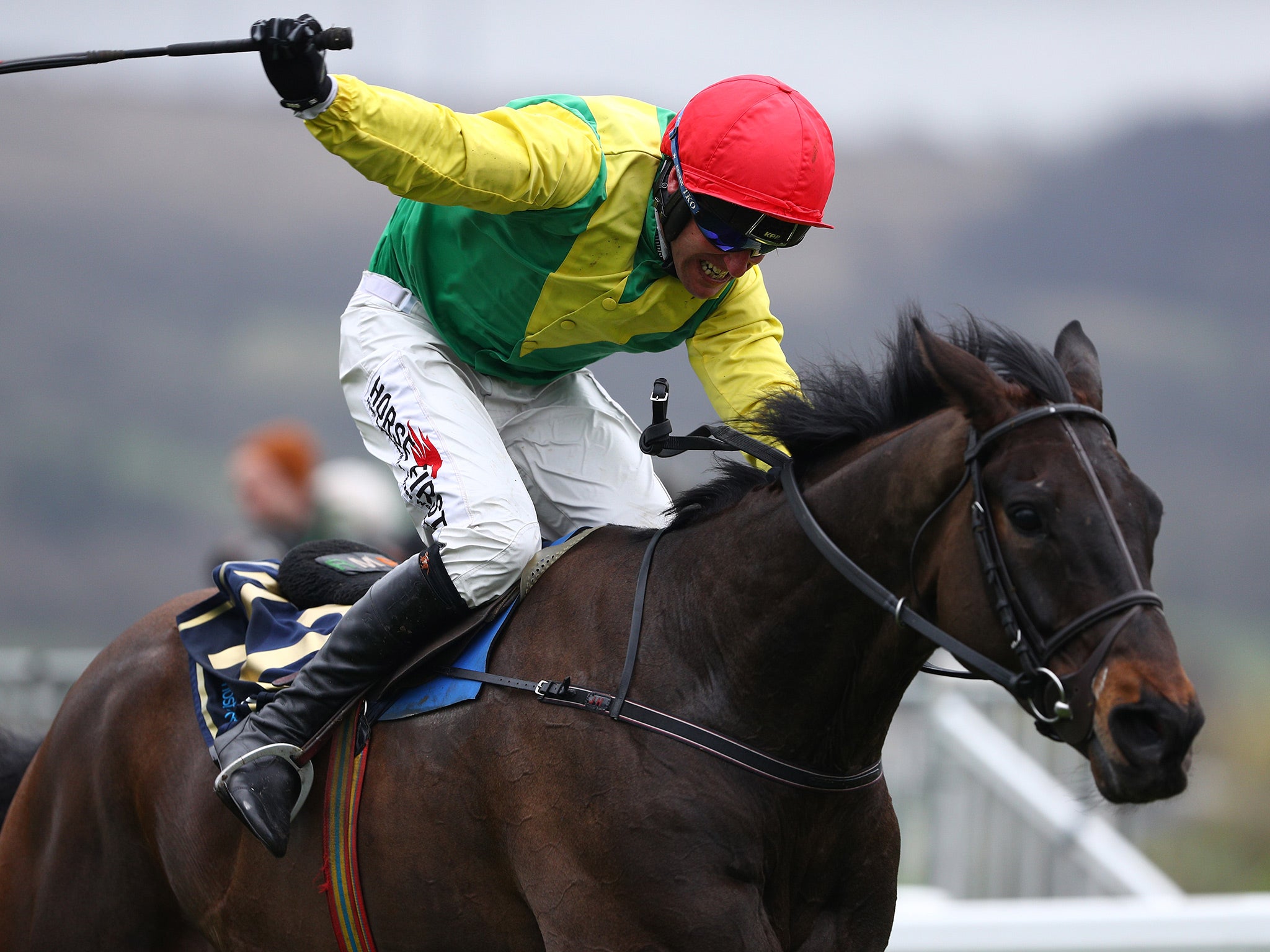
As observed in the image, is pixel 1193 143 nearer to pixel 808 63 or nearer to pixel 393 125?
pixel 808 63

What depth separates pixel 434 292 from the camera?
3.43m

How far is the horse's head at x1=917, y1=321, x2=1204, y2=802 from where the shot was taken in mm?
2160

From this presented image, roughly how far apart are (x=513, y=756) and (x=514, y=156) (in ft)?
4.08

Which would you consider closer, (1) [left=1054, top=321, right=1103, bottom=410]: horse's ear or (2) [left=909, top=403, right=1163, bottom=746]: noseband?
(2) [left=909, top=403, right=1163, bottom=746]: noseband

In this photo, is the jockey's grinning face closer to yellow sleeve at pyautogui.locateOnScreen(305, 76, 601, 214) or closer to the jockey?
the jockey

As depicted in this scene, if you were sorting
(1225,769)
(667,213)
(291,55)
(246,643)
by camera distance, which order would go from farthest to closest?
(1225,769), (246,643), (667,213), (291,55)

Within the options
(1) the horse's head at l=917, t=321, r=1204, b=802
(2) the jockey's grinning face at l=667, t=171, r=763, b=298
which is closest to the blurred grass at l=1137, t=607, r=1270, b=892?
(2) the jockey's grinning face at l=667, t=171, r=763, b=298

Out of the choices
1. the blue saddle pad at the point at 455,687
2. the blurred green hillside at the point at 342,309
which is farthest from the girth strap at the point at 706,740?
the blurred green hillside at the point at 342,309

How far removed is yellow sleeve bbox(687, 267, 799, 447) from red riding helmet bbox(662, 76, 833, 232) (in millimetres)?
563

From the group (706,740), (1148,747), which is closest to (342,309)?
(706,740)

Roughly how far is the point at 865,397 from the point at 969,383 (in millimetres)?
390

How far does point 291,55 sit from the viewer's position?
2543 millimetres

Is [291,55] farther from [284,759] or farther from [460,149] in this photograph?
[284,759]

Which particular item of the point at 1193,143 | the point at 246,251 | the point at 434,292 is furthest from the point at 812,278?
the point at 434,292
